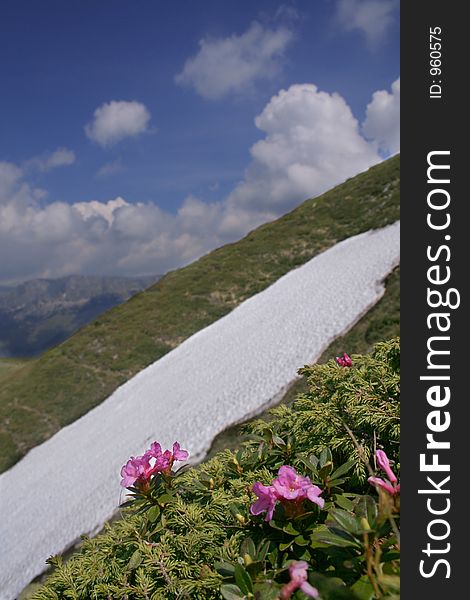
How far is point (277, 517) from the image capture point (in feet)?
6.66

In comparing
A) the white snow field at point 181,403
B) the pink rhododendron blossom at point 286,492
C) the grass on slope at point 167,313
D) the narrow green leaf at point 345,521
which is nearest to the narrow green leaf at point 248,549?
the pink rhododendron blossom at point 286,492

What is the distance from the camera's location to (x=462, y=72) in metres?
1.61

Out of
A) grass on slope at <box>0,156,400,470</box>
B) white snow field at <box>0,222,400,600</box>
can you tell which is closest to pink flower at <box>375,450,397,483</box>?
white snow field at <box>0,222,400,600</box>

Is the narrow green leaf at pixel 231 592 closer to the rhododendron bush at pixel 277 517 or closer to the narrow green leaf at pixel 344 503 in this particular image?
the rhododendron bush at pixel 277 517

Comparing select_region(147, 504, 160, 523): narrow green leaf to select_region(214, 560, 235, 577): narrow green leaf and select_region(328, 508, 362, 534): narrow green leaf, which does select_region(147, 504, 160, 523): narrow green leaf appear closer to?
select_region(214, 560, 235, 577): narrow green leaf

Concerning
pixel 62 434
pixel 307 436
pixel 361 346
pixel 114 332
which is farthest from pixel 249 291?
pixel 307 436

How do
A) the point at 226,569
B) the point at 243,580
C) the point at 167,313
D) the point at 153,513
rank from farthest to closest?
the point at 167,313 → the point at 153,513 → the point at 226,569 → the point at 243,580

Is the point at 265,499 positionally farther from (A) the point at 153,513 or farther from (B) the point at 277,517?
(A) the point at 153,513

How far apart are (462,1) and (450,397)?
1491 millimetres

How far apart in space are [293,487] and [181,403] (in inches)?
597

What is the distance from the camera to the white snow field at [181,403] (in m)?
12.8

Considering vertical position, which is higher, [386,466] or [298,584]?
[386,466]

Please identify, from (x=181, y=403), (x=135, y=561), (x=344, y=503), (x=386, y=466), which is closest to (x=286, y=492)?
(x=344, y=503)

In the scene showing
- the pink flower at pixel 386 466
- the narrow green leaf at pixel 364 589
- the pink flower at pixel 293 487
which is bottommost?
the narrow green leaf at pixel 364 589
